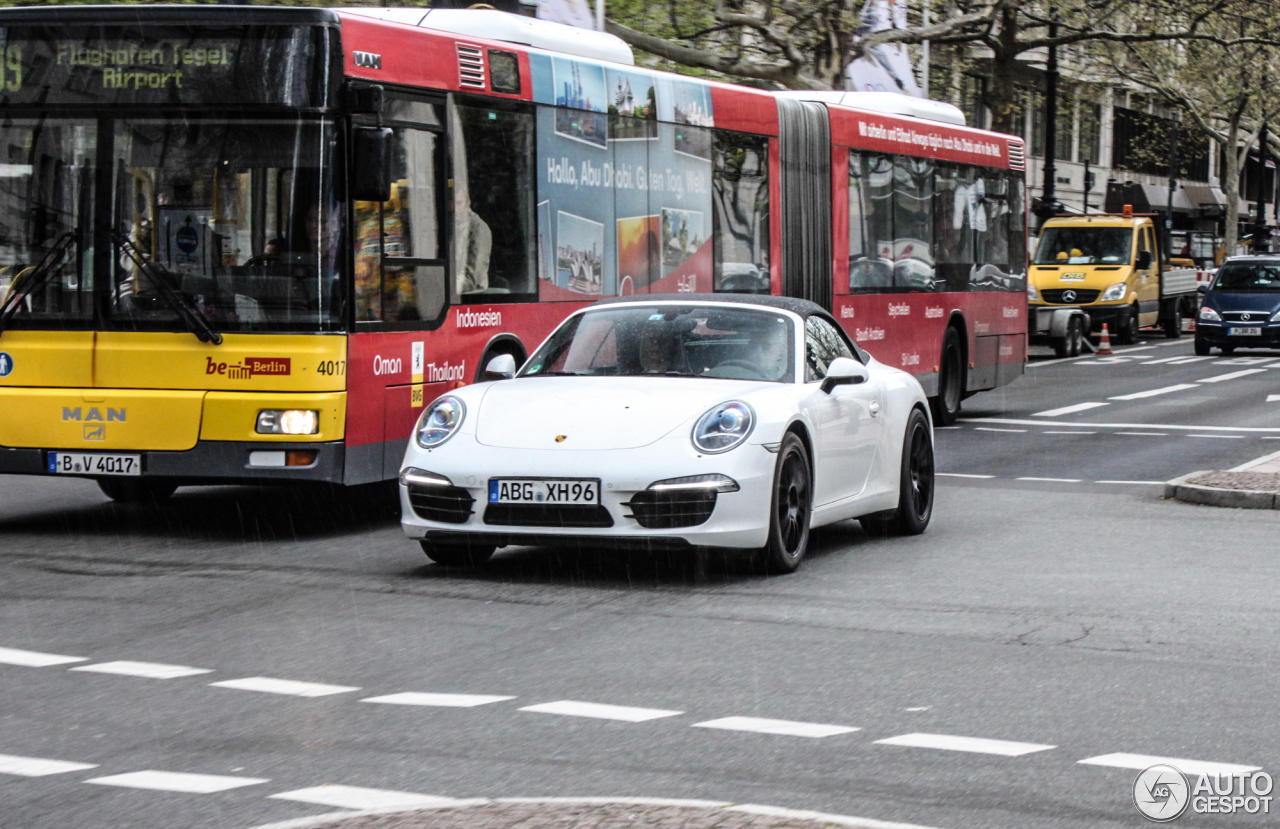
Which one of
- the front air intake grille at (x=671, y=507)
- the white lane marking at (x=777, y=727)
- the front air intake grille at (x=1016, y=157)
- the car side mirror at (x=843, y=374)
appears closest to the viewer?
the white lane marking at (x=777, y=727)

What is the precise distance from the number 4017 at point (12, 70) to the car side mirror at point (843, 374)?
16.1ft

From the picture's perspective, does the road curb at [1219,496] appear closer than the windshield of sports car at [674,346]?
No

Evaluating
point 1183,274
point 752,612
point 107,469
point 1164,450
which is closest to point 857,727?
point 752,612

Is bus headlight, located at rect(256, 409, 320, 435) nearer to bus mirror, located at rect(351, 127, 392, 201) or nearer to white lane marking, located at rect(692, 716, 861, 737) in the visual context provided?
bus mirror, located at rect(351, 127, 392, 201)

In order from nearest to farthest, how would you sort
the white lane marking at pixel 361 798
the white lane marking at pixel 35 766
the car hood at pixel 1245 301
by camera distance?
the white lane marking at pixel 361 798 < the white lane marking at pixel 35 766 < the car hood at pixel 1245 301

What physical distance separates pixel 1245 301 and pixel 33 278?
29.4 m

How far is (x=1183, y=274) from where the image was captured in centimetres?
4475

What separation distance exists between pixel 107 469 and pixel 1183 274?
1476 inches

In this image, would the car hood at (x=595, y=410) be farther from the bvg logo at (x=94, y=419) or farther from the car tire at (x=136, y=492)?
the car tire at (x=136, y=492)

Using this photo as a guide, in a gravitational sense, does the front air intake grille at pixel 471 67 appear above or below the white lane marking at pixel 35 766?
above

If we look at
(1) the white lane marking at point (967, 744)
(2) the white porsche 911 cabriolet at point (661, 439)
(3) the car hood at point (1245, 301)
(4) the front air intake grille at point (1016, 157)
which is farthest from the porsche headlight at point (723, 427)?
(3) the car hood at point (1245, 301)

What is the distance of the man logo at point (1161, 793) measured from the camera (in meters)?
4.84

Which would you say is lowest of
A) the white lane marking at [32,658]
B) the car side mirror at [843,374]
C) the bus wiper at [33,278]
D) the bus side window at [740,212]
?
the white lane marking at [32,658]

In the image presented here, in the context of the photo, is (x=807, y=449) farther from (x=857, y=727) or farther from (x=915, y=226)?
(x=915, y=226)
